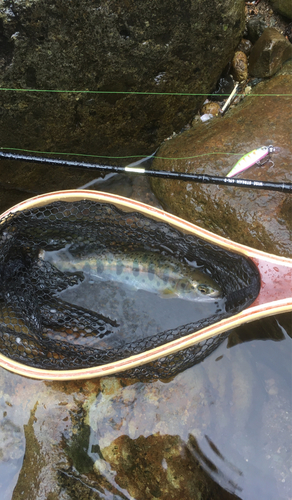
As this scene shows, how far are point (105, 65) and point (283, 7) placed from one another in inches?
97.1

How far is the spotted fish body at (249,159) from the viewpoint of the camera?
9.24 ft

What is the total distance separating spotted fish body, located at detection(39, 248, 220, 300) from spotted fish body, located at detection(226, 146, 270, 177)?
1011mm

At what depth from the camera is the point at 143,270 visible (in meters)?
3.20

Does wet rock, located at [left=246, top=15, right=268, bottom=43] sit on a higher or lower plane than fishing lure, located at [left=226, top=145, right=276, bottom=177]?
higher

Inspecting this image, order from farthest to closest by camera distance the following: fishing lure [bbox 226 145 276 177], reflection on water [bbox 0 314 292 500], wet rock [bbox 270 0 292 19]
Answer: wet rock [bbox 270 0 292 19] → fishing lure [bbox 226 145 276 177] → reflection on water [bbox 0 314 292 500]

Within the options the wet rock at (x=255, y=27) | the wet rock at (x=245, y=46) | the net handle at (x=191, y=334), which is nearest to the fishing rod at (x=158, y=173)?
the net handle at (x=191, y=334)

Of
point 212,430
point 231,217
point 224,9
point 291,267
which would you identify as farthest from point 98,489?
point 224,9

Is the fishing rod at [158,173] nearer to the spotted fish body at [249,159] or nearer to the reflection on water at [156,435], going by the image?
the spotted fish body at [249,159]

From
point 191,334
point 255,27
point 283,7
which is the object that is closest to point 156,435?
point 191,334

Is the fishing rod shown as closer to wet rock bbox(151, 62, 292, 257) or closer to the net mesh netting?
the net mesh netting

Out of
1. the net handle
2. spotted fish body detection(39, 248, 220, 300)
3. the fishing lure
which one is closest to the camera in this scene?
the net handle

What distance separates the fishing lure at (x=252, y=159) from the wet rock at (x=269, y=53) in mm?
1295

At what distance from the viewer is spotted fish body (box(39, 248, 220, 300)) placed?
3.12 metres

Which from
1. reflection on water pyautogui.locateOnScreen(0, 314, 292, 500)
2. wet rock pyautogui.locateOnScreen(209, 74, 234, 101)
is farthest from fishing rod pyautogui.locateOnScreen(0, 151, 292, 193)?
wet rock pyautogui.locateOnScreen(209, 74, 234, 101)
